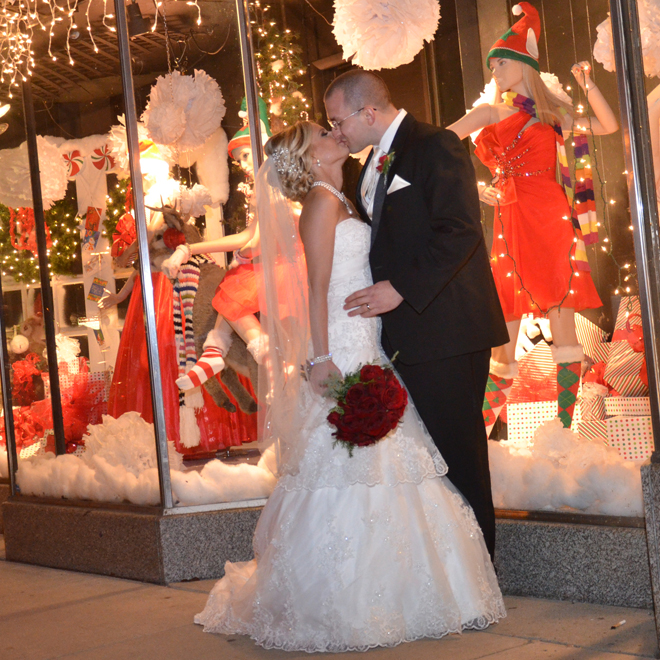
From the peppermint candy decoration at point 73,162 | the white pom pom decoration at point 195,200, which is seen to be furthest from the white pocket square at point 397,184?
the peppermint candy decoration at point 73,162

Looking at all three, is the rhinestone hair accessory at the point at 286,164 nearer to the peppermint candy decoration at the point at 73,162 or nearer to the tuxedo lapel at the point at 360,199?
the tuxedo lapel at the point at 360,199

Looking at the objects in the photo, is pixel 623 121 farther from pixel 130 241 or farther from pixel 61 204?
pixel 61 204

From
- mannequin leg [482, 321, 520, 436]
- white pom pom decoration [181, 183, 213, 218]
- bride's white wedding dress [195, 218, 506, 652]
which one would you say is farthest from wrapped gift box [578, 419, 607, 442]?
white pom pom decoration [181, 183, 213, 218]

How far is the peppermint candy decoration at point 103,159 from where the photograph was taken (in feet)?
13.5

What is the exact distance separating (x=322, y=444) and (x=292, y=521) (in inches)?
10.7

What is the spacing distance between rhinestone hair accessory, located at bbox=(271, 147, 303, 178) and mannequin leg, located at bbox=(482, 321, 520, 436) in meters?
1.03

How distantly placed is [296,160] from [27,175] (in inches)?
109

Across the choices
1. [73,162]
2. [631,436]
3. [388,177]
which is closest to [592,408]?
[631,436]

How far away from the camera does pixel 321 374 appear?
9.55ft

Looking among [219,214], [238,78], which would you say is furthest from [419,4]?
[219,214]

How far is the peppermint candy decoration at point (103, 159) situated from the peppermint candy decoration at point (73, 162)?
0.66 ft

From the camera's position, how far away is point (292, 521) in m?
2.85

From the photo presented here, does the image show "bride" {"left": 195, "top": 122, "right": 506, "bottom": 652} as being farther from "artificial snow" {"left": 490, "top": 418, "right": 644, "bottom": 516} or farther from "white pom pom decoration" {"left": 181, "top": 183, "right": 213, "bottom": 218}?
"white pom pom decoration" {"left": 181, "top": 183, "right": 213, "bottom": 218}

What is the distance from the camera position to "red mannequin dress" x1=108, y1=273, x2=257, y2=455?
3.91m
